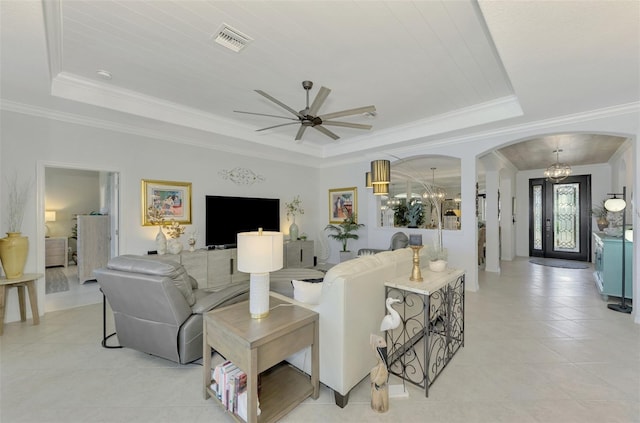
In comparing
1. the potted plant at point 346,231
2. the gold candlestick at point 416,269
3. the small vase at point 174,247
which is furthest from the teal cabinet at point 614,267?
the small vase at point 174,247

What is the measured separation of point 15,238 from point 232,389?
3.43 m

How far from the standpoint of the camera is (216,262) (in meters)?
4.85

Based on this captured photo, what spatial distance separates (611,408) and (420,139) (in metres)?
3.91

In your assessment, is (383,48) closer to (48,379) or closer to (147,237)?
(48,379)

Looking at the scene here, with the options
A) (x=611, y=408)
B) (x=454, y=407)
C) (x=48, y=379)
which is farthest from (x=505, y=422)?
(x=48, y=379)

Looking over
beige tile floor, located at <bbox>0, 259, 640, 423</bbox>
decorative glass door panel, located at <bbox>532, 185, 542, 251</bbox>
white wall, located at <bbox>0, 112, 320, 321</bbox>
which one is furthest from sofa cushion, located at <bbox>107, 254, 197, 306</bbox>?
decorative glass door panel, located at <bbox>532, 185, 542, 251</bbox>

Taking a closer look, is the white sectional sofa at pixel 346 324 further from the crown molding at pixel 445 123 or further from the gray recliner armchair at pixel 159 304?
the crown molding at pixel 445 123

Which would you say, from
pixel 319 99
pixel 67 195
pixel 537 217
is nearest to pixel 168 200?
pixel 319 99

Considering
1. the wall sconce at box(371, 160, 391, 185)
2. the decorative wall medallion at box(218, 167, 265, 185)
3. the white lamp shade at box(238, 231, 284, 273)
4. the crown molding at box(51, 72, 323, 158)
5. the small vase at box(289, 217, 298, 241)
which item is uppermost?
the crown molding at box(51, 72, 323, 158)

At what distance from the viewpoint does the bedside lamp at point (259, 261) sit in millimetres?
1802

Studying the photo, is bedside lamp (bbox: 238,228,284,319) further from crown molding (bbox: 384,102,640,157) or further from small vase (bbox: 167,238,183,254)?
crown molding (bbox: 384,102,640,157)

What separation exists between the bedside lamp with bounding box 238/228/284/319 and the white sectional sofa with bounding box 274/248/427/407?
1.25ft

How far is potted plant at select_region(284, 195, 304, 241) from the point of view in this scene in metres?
6.33

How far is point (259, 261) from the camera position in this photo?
5.92ft
